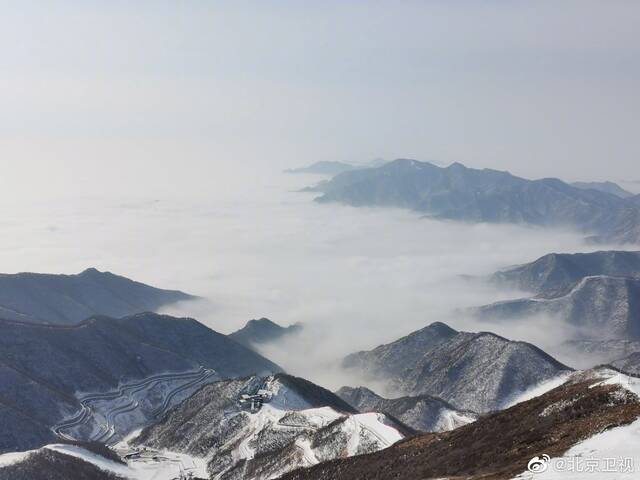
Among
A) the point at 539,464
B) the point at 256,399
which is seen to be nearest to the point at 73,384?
the point at 256,399

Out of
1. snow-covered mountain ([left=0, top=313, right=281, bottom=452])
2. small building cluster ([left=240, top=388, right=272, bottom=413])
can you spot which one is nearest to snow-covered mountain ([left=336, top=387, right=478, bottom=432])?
small building cluster ([left=240, top=388, right=272, bottom=413])

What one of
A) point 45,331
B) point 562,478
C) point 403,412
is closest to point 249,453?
point 403,412

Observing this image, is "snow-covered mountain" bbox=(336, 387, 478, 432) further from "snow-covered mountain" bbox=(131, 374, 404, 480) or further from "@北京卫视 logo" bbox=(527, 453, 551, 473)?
"@北京卫视 logo" bbox=(527, 453, 551, 473)

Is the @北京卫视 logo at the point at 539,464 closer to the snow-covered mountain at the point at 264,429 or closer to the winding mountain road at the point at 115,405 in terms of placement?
the snow-covered mountain at the point at 264,429

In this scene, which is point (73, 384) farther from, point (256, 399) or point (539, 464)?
point (539, 464)

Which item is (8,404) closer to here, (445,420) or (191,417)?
(191,417)
